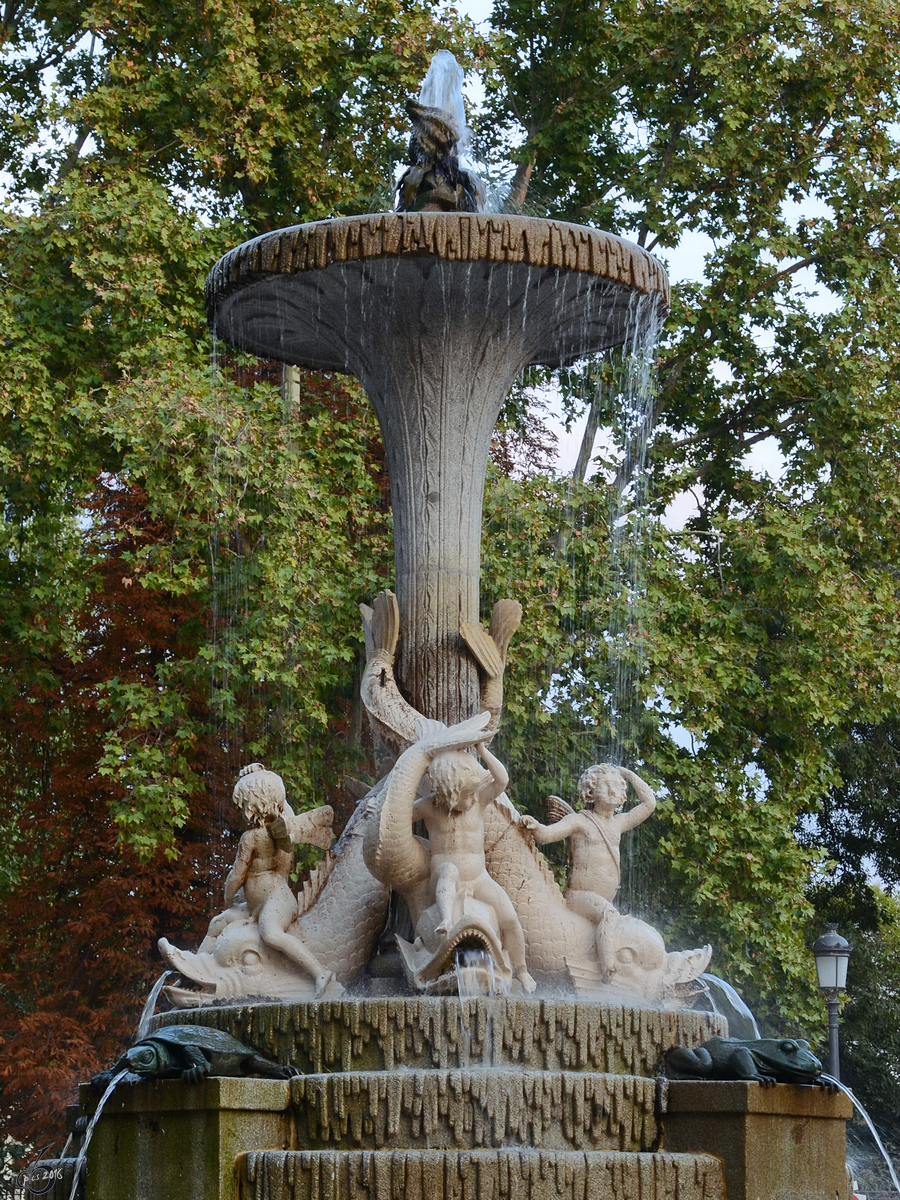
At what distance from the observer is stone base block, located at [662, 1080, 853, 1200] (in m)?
6.07

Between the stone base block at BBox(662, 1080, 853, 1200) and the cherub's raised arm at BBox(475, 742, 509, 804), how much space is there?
1526 millimetres

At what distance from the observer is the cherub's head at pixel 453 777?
709cm

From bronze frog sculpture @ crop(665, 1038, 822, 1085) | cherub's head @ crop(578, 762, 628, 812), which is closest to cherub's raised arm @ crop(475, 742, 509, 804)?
cherub's head @ crop(578, 762, 628, 812)

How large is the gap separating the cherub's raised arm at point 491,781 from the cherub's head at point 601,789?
651mm

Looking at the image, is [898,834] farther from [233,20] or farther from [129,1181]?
[129,1181]

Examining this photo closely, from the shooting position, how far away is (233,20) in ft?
52.0

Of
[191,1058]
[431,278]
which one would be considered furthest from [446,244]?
[191,1058]

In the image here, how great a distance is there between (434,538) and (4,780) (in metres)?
8.84

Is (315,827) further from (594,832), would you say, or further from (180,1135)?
(180,1135)

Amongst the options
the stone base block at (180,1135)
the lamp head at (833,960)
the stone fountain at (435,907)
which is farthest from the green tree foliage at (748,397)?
the stone base block at (180,1135)

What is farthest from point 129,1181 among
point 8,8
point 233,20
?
point 8,8

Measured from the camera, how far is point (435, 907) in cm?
705

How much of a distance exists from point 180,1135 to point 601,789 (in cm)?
288

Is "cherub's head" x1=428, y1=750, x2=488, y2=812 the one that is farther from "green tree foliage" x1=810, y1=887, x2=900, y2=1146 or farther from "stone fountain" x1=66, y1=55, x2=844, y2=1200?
"green tree foliage" x1=810, y1=887, x2=900, y2=1146
